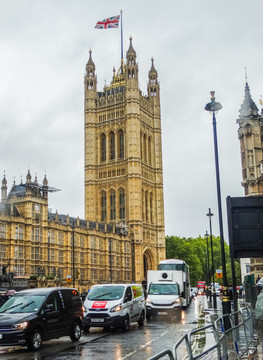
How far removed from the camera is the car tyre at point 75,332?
15544 millimetres

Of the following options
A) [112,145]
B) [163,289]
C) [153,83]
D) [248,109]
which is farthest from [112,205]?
[163,289]

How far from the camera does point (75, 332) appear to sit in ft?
51.5

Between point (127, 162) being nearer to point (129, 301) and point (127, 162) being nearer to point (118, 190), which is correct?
point (118, 190)

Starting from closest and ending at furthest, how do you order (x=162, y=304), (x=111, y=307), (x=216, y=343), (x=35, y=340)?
(x=216, y=343), (x=35, y=340), (x=111, y=307), (x=162, y=304)

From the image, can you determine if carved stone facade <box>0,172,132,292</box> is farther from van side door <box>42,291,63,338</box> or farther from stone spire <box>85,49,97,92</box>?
stone spire <box>85,49,97,92</box>

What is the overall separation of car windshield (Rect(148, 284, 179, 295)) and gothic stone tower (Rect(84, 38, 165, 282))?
62.5 m

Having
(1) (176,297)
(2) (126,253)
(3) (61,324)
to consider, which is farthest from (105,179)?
(3) (61,324)

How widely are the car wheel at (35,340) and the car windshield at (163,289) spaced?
556 inches

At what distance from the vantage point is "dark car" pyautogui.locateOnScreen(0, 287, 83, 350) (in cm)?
1288

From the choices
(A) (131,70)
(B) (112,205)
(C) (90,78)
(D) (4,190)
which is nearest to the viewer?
(D) (4,190)

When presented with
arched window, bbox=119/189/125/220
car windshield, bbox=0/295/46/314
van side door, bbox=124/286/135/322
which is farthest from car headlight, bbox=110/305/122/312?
arched window, bbox=119/189/125/220

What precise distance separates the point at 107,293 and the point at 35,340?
20.4ft

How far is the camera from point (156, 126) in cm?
10550

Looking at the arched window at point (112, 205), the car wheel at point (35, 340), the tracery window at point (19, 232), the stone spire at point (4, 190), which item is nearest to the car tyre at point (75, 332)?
the car wheel at point (35, 340)
